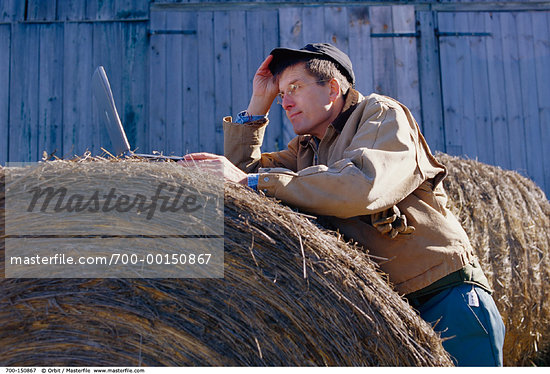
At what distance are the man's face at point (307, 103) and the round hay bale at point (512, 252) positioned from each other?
1625 mm

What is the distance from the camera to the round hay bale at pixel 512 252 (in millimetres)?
3988

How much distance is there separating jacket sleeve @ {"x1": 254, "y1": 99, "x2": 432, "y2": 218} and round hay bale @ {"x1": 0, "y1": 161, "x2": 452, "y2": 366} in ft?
0.68

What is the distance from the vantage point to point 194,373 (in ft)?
6.38

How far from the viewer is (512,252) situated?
4094 mm

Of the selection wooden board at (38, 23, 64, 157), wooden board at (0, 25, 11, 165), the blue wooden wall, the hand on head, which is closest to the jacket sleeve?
the hand on head

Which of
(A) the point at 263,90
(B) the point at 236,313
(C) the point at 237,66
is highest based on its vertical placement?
(C) the point at 237,66

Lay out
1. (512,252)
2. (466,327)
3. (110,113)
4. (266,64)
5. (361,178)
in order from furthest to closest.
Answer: (512,252), (266,64), (110,113), (466,327), (361,178)

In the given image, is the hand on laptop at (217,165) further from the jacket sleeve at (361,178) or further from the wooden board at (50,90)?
the wooden board at (50,90)

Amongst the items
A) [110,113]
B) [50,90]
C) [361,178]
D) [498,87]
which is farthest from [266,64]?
[498,87]

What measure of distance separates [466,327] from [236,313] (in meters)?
0.94

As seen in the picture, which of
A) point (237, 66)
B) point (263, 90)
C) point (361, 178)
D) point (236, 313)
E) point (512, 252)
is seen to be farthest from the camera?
point (237, 66)

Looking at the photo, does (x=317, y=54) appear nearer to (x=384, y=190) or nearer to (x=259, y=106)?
(x=259, y=106)

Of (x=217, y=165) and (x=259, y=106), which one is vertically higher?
(x=259, y=106)

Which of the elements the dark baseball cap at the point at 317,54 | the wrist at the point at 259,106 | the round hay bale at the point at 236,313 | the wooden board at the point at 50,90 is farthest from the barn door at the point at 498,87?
the round hay bale at the point at 236,313
